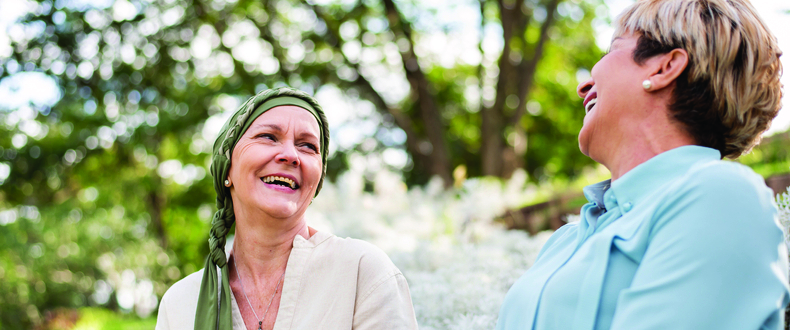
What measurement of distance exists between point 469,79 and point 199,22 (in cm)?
770

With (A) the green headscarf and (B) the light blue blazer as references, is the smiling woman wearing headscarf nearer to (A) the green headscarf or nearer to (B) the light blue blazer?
(A) the green headscarf

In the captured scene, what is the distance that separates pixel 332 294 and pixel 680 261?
132 cm

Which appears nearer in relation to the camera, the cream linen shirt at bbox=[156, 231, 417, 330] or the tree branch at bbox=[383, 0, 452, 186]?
the cream linen shirt at bbox=[156, 231, 417, 330]

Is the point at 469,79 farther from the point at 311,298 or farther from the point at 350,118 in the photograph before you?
the point at 311,298

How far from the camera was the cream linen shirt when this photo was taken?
7.06ft

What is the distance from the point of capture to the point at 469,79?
15.8 metres

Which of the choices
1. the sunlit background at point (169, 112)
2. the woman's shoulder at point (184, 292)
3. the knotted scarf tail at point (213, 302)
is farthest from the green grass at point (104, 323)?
the knotted scarf tail at point (213, 302)

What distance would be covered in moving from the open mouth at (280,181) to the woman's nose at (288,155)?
0.07 metres

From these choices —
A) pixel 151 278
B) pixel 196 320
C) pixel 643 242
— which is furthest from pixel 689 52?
pixel 151 278

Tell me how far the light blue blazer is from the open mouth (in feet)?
3.67

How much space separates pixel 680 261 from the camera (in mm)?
1230

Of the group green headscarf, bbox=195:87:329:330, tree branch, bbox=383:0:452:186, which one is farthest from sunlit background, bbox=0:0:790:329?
green headscarf, bbox=195:87:329:330

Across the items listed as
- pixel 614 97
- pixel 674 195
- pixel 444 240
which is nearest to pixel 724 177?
pixel 674 195

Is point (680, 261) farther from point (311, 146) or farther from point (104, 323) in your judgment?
point (104, 323)
